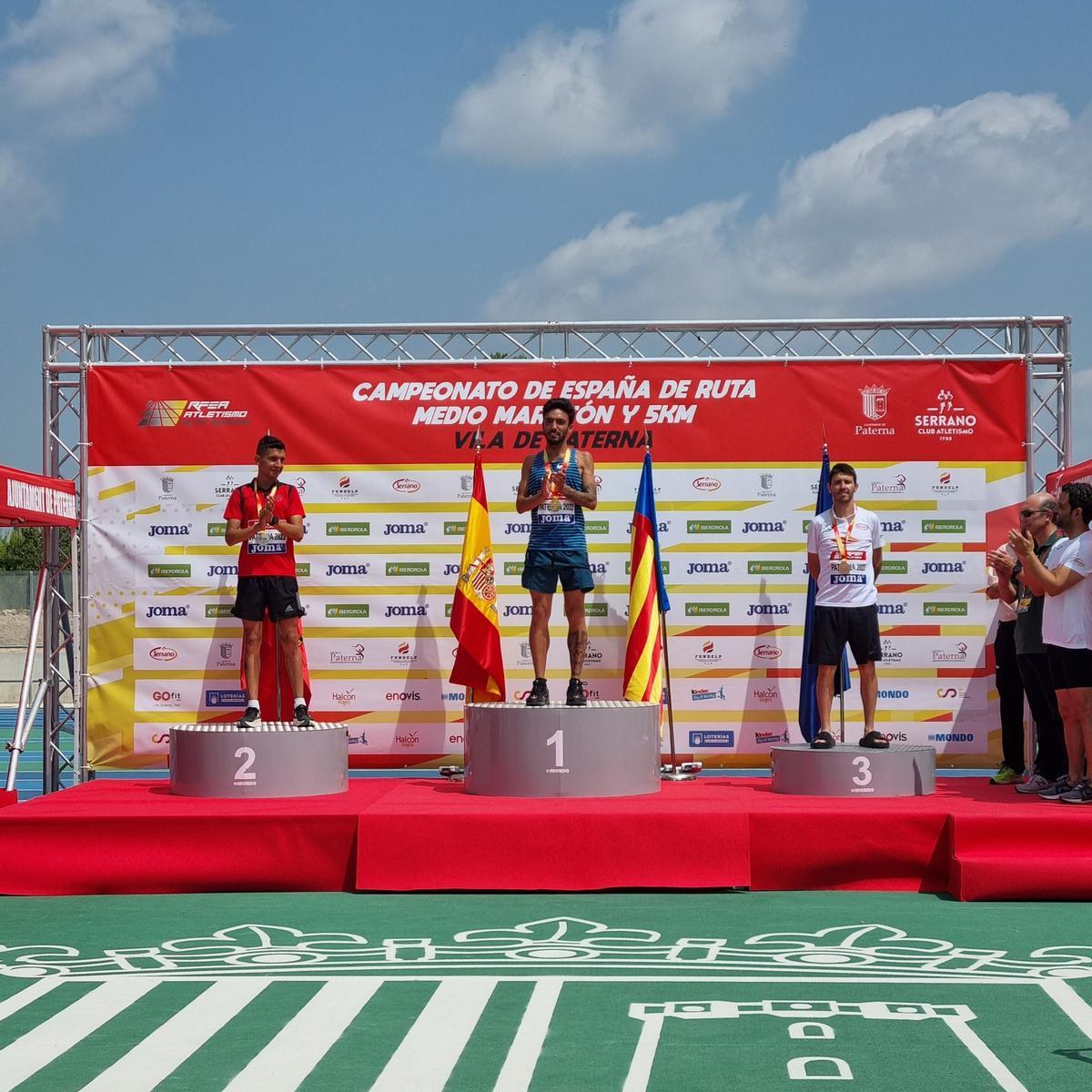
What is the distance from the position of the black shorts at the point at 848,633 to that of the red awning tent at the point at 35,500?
3863 mm

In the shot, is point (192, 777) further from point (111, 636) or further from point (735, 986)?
point (735, 986)

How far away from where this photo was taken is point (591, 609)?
25.5 feet

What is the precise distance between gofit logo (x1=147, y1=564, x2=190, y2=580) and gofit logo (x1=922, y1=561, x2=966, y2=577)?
160 inches

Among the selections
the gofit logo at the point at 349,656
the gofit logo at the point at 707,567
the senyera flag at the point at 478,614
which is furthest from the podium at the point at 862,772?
the gofit logo at the point at 349,656

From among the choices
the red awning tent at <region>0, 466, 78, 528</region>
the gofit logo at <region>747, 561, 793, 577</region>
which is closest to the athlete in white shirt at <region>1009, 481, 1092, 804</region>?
the gofit logo at <region>747, 561, 793, 577</region>

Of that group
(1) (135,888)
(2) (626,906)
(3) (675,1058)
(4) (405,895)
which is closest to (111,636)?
(1) (135,888)

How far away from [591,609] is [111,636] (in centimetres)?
265

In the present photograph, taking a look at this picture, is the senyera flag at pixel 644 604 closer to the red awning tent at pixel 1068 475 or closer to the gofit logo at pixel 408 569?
the gofit logo at pixel 408 569

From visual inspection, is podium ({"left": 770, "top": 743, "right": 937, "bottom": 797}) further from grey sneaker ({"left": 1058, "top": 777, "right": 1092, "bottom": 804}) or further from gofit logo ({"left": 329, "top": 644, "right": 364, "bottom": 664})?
gofit logo ({"left": 329, "top": 644, "right": 364, "bottom": 664})

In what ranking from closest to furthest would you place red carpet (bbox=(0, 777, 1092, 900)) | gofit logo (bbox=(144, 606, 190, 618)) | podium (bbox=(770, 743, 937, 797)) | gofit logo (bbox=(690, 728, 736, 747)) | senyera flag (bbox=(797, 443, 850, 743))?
1. red carpet (bbox=(0, 777, 1092, 900))
2. podium (bbox=(770, 743, 937, 797))
3. senyera flag (bbox=(797, 443, 850, 743))
4. gofit logo (bbox=(690, 728, 736, 747))
5. gofit logo (bbox=(144, 606, 190, 618))

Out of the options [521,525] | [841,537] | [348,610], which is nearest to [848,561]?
[841,537]

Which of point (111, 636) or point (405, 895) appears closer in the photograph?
point (405, 895)

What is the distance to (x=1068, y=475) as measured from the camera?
7.25m

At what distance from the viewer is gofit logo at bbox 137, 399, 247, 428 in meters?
7.97
